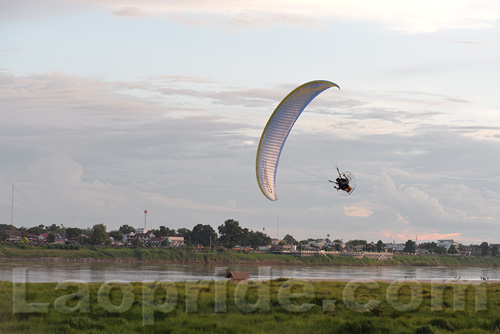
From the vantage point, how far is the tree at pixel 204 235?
15275 cm

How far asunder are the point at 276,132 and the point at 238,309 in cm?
1023

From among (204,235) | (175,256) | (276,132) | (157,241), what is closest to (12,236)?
(157,241)

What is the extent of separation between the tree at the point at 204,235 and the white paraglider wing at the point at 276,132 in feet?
406

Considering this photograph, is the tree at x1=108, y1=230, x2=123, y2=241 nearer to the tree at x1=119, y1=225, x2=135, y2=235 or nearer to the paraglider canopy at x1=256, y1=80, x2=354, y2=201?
the tree at x1=119, y1=225, x2=135, y2=235

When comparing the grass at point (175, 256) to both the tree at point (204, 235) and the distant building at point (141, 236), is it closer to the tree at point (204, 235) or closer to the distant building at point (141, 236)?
the tree at point (204, 235)

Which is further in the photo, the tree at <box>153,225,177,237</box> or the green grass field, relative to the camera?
the tree at <box>153,225,177,237</box>

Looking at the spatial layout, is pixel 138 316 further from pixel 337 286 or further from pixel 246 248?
pixel 246 248

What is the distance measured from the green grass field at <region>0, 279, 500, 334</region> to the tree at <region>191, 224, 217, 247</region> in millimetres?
124083

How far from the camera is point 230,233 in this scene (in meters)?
154

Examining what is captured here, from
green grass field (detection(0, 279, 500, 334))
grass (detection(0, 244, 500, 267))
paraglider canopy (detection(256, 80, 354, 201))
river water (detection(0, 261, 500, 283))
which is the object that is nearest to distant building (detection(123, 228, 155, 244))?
grass (detection(0, 244, 500, 267))

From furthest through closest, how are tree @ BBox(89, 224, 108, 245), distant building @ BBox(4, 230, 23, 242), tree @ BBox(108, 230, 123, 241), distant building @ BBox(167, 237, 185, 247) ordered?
distant building @ BBox(167, 237, 185, 247) < tree @ BBox(108, 230, 123, 241) < distant building @ BBox(4, 230, 23, 242) < tree @ BBox(89, 224, 108, 245)

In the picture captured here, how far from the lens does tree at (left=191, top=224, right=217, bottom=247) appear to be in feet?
501

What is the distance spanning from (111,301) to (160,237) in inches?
6181

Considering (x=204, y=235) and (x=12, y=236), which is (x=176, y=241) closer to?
(x=204, y=235)
